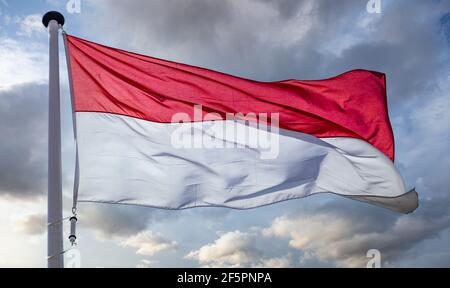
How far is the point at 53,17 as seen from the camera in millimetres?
10977

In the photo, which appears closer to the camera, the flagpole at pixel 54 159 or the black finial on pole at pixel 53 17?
the flagpole at pixel 54 159

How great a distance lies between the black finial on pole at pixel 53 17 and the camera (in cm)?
1094

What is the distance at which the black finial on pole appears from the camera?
10.9m

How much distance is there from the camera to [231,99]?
12352 millimetres

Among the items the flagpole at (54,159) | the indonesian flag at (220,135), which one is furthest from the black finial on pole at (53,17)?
the indonesian flag at (220,135)

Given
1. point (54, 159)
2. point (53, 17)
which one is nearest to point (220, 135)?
point (54, 159)

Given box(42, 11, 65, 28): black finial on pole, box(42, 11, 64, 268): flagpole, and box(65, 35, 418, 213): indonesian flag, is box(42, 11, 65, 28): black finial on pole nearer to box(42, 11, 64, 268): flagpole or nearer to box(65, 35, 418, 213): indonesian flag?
box(42, 11, 64, 268): flagpole

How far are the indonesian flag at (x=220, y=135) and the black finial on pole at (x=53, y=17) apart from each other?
18.2 inches

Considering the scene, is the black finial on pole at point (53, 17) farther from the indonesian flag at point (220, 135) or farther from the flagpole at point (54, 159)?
the indonesian flag at point (220, 135)

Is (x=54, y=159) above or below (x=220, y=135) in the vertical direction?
below

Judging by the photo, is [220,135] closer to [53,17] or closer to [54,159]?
[54,159]

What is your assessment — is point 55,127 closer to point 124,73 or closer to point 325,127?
point 124,73

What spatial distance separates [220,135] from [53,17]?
13.9 feet
